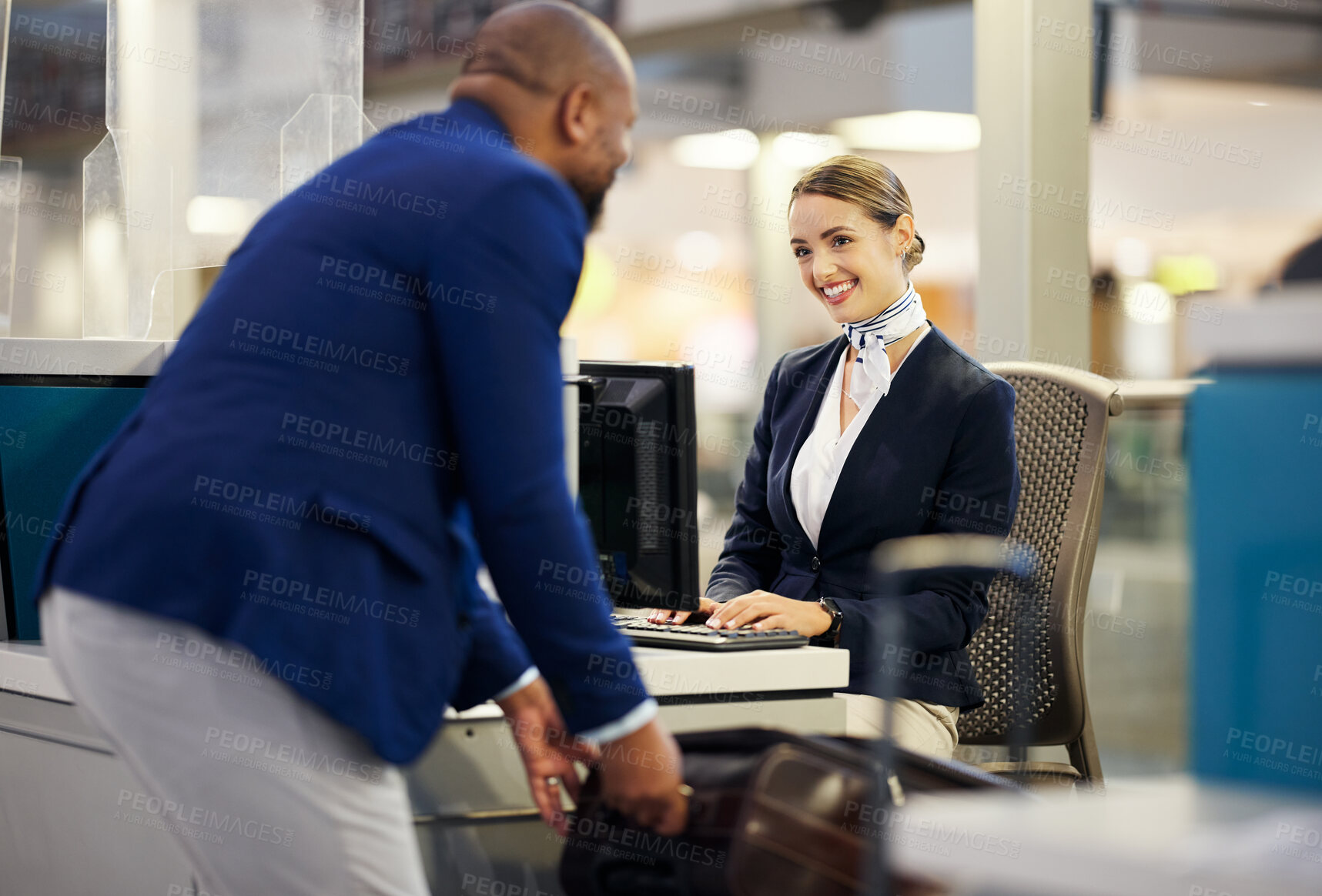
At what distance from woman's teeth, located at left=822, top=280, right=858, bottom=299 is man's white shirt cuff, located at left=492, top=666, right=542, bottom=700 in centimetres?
109

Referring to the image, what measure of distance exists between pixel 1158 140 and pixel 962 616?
2.30 m

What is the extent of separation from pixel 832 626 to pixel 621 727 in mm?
852

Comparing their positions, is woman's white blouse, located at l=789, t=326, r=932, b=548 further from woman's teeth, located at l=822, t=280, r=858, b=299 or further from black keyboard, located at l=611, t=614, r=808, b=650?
black keyboard, located at l=611, t=614, r=808, b=650

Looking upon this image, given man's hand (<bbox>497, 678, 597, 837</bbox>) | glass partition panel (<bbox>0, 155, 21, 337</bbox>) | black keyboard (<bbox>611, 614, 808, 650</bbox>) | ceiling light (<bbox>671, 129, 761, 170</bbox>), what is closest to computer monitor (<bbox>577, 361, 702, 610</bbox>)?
black keyboard (<bbox>611, 614, 808, 650</bbox>)

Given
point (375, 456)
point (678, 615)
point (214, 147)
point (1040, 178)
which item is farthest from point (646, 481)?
point (1040, 178)

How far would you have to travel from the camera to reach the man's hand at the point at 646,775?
1256 millimetres

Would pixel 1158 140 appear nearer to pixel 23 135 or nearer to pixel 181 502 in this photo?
pixel 181 502

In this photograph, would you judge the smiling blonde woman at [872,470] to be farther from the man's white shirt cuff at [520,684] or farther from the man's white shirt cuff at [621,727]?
the man's white shirt cuff at [621,727]

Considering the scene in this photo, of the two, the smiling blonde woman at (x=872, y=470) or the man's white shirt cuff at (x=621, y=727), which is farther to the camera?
the smiling blonde woman at (x=872, y=470)

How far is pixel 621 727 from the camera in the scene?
124 cm

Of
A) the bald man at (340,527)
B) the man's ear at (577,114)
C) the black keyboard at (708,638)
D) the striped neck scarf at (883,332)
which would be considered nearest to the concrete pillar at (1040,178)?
the striped neck scarf at (883,332)

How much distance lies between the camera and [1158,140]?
12.8 feet

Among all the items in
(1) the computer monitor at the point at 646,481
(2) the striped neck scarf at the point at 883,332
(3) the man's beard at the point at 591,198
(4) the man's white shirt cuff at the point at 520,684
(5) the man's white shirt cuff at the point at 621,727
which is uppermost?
(3) the man's beard at the point at 591,198

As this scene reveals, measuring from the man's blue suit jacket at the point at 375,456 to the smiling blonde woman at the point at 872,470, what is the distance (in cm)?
83
